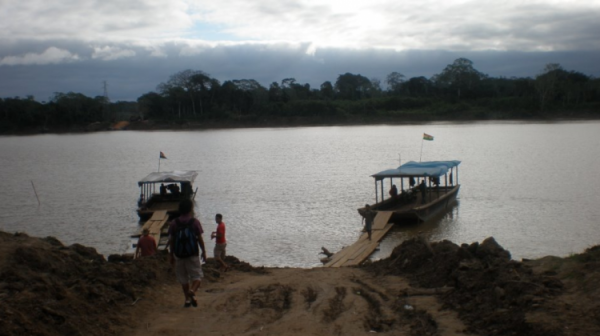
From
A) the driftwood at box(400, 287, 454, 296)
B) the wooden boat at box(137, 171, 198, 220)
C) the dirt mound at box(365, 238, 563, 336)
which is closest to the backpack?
the driftwood at box(400, 287, 454, 296)

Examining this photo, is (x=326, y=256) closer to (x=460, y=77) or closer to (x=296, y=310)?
(x=296, y=310)

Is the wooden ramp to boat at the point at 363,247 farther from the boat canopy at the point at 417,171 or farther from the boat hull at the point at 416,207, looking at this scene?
the boat canopy at the point at 417,171

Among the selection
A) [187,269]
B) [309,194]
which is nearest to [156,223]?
[309,194]

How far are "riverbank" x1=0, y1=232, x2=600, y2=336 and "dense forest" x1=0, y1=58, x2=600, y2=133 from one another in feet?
301

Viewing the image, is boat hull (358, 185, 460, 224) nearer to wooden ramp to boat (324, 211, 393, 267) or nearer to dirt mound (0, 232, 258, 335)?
wooden ramp to boat (324, 211, 393, 267)

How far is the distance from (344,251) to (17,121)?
105592mm

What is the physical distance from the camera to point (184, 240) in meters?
7.64

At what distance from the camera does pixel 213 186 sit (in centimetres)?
3625

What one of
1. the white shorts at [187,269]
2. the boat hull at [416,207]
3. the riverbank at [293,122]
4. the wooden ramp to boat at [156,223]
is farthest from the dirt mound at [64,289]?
the riverbank at [293,122]

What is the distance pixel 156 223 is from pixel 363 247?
28.2 ft

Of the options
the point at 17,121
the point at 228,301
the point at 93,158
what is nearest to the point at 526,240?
the point at 228,301

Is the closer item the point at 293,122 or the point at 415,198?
the point at 415,198

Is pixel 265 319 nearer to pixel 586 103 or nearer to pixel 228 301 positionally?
pixel 228 301

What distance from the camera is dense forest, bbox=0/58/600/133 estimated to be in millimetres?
95312
